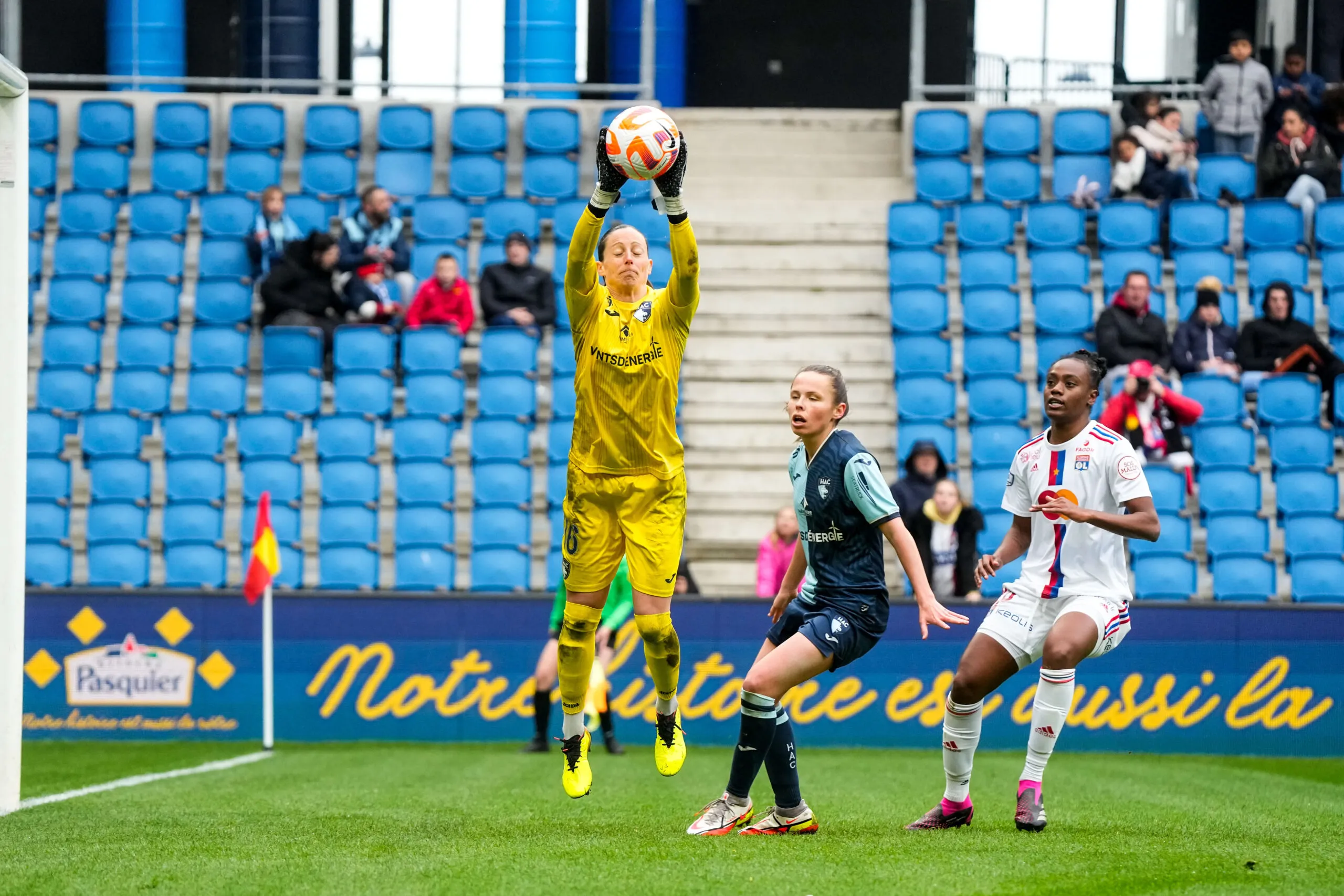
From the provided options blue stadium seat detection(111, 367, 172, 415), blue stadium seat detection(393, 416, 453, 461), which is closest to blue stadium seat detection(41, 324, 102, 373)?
blue stadium seat detection(111, 367, 172, 415)

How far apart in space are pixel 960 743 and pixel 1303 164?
12.4m

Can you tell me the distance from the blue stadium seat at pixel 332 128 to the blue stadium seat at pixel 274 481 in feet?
15.0

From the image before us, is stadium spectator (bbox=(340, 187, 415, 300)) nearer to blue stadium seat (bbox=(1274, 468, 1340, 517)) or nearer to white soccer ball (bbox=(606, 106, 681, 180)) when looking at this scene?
blue stadium seat (bbox=(1274, 468, 1340, 517))

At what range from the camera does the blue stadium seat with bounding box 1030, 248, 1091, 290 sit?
58.3ft

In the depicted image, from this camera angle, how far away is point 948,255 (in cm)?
1845

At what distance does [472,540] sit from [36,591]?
388 cm

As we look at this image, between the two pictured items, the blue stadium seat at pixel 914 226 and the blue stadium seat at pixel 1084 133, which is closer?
the blue stadium seat at pixel 914 226

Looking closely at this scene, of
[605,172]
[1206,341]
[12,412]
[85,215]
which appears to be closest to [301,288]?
[85,215]

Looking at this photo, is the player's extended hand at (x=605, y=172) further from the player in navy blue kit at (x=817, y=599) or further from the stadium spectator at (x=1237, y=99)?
the stadium spectator at (x=1237, y=99)

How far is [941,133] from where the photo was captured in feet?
62.8

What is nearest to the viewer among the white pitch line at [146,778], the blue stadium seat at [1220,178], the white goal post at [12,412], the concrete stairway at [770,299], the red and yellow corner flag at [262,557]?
the white goal post at [12,412]

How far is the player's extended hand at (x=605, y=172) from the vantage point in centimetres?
709

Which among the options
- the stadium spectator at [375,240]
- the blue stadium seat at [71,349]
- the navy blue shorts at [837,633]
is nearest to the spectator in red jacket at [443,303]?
the stadium spectator at [375,240]

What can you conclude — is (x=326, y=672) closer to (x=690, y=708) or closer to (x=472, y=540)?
(x=472, y=540)
